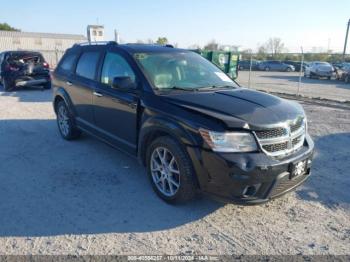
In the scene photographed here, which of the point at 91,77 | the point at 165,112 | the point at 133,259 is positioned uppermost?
the point at 91,77

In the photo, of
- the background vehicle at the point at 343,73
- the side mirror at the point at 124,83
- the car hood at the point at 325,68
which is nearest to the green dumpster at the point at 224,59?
the side mirror at the point at 124,83

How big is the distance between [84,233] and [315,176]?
3202mm

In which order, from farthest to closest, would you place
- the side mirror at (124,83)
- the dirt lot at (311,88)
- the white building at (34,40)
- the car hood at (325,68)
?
the white building at (34,40)
the car hood at (325,68)
the dirt lot at (311,88)
the side mirror at (124,83)

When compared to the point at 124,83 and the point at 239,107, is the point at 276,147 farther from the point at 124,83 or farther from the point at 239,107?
the point at 124,83

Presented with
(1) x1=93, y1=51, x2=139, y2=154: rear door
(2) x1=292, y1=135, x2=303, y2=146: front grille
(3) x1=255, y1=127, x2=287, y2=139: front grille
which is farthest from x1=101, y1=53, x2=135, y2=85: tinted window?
(2) x1=292, y1=135, x2=303, y2=146: front grille

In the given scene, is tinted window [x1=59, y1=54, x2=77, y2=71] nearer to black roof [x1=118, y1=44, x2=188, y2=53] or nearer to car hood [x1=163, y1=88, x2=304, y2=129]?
black roof [x1=118, y1=44, x2=188, y2=53]

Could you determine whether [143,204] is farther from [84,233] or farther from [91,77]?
[91,77]

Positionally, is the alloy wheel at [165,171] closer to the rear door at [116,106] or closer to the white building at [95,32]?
the rear door at [116,106]

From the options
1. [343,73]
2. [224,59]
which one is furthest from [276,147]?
[343,73]

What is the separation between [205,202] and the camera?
358cm

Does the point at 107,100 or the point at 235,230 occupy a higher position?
the point at 107,100

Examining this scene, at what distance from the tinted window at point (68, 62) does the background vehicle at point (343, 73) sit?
75.8 feet

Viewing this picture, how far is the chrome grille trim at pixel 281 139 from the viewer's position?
298 centimetres

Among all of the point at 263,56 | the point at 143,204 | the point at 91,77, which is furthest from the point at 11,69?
the point at 263,56
